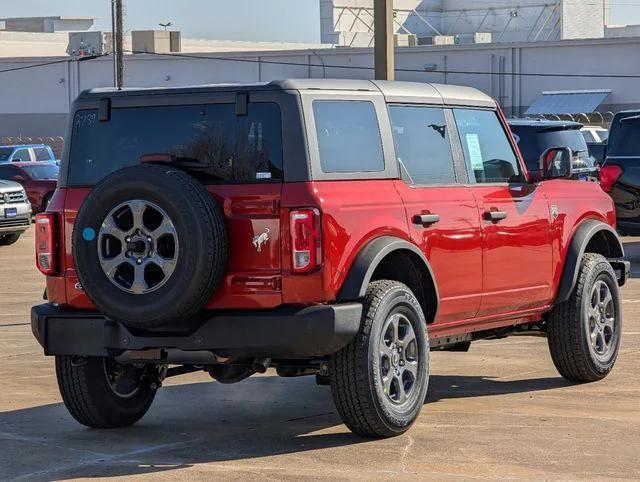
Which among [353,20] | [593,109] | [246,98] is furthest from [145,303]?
[353,20]

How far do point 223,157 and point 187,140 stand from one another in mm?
272

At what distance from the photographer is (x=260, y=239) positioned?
25.8 ft

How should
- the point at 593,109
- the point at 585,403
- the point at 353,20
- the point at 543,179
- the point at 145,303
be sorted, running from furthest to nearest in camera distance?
the point at 353,20 < the point at 593,109 < the point at 543,179 < the point at 585,403 < the point at 145,303

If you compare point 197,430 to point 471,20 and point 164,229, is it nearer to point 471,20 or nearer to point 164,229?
point 164,229

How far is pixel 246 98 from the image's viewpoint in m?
8.10

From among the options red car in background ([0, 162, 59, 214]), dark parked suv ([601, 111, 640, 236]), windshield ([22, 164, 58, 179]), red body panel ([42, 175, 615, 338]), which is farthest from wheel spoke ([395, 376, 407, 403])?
windshield ([22, 164, 58, 179])

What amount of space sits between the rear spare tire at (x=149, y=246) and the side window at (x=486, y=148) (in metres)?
2.26

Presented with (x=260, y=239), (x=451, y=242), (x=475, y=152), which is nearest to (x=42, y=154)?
(x=475, y=152)

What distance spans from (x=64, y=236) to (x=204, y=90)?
118 cm

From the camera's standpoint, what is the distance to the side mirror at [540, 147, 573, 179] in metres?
10.0

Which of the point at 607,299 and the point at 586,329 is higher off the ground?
the point at 607,299

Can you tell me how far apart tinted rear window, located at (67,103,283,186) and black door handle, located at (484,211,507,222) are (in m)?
1.88

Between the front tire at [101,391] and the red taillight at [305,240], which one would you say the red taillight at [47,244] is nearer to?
the front tire at [101,391]

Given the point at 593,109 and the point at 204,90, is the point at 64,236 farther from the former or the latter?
the point at 593,109
